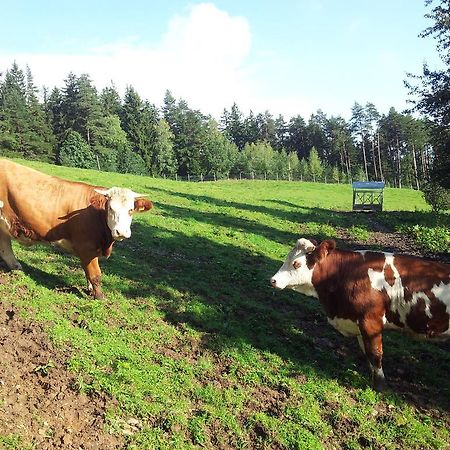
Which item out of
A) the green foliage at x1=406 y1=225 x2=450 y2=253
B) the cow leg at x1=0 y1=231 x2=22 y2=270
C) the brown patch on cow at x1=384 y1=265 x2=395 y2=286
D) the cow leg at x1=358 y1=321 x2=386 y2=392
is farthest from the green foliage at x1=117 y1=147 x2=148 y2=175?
the cow leg at x1=358 y1=321 x2=386 y2=392

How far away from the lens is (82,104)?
255 ft

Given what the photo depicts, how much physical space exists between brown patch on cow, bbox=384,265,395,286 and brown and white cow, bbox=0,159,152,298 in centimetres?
441

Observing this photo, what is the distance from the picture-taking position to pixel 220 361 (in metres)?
7.66

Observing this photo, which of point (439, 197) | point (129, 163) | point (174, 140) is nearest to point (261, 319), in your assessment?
point (439, 197)

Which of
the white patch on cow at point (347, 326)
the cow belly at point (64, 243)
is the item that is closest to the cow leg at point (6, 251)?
the cow belly at point (64, 243)

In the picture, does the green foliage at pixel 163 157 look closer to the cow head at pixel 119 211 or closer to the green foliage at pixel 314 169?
the green foliage at pixel 314 169

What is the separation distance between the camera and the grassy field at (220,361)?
246 inches

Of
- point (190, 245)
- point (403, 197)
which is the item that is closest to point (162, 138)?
point (403, 197)

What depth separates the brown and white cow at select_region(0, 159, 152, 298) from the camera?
28.1 feet

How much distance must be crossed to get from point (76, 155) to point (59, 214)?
63.3 m

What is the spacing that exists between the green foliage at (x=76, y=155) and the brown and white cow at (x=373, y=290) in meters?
63.8

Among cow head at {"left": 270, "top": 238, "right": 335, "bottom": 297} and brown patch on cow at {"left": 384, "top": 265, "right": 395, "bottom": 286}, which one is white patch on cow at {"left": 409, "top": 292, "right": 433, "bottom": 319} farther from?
cow head at {"left": 270, "top": 238, "right": 335, "bottom": 297}

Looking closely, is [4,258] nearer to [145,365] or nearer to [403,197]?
[145,365]

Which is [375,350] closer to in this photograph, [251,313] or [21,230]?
[251,313]
